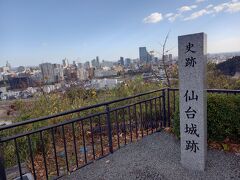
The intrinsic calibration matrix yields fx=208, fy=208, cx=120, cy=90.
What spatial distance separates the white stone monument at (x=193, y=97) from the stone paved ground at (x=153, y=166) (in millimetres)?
224

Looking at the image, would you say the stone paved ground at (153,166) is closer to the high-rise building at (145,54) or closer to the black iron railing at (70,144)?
the black iron railing at (70,144)

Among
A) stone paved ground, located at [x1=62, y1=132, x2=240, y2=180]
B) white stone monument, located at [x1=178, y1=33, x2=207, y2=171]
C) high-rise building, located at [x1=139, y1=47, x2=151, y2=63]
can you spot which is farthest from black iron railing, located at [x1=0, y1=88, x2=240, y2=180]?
high-rise building, located at [x1=139, y1=47, x2=151, y2=63]

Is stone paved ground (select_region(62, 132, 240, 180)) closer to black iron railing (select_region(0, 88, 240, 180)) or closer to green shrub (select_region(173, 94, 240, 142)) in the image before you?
black iron railing (select_region(0, 88, 240, 180))

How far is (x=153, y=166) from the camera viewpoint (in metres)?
3.44

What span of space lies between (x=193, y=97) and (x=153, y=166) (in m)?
1.32

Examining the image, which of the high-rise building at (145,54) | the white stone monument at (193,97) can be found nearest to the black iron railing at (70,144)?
the white stone monument at (193,97)

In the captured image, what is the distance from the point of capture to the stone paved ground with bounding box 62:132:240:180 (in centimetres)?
311

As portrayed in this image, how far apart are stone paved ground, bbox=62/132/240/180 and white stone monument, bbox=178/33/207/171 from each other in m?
0.22

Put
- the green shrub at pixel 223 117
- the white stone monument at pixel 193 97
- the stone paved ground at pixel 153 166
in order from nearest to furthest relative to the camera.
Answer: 1. the white stone monument at pixel 193 97
2. the stone paved ground at pixel 153 166
3. the green shrub at pixel 223 117

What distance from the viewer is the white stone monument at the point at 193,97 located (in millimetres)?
2980

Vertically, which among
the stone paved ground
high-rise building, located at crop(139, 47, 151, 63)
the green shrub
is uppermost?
high-rise building, located at crop(139, 47, 151, 63)

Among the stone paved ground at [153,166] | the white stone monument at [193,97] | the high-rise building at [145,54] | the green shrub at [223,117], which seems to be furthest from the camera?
the high-rise building at [145,54]

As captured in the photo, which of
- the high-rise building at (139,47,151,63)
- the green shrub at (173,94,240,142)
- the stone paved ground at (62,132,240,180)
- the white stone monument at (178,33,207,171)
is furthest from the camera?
the high-rise building at (139,47,151,63)

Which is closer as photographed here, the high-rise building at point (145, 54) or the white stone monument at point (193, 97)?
the white stone monument at point (193, 97)
